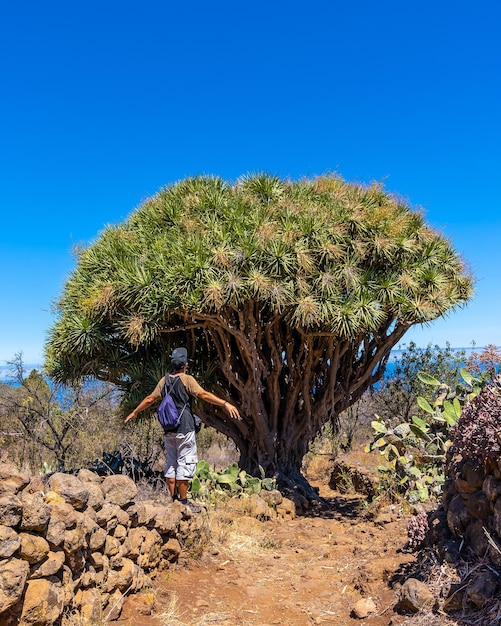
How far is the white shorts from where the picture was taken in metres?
5.47

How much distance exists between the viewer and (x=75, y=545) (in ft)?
11.1

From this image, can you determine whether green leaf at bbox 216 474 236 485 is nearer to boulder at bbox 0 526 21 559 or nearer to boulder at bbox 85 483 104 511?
boulder at bbox 85 483 104 511

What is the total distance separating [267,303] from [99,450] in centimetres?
469

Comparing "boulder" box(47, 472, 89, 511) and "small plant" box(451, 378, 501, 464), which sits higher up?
"small plant" box(451, 378, 501, 464)

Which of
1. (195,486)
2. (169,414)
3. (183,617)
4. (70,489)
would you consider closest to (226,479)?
(195,486)

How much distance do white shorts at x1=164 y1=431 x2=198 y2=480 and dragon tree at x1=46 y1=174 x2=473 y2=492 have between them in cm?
195

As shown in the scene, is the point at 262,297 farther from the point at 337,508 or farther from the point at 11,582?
the point at 11,582

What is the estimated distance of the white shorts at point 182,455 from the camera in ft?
17.9

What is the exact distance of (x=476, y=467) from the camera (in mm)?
3920

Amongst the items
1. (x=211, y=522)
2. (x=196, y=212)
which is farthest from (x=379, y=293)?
(x=211, y=522)

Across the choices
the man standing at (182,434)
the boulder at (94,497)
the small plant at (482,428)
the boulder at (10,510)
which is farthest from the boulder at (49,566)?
the small plant at (482,428)

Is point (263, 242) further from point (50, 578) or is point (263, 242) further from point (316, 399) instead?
point (50, 578)

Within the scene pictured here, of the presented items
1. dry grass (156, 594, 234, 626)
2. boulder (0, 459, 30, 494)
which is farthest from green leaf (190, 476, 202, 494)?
boulder (0, 459, 30, 494)

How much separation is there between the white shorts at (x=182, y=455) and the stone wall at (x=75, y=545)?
609mm
